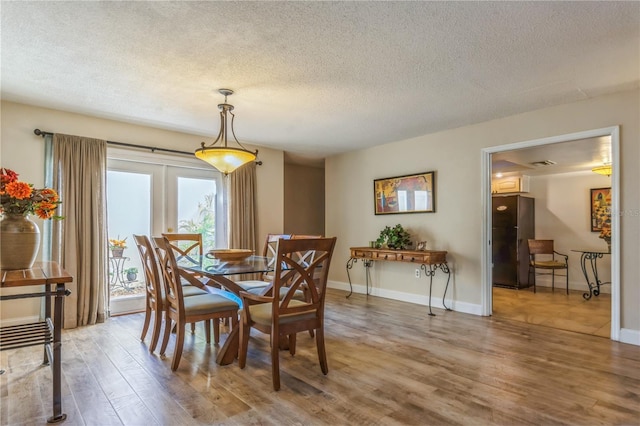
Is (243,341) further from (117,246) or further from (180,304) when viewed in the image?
(117,246)

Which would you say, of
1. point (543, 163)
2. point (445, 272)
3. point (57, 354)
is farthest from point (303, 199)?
point (57, 354)

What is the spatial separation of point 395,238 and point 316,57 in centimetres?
292

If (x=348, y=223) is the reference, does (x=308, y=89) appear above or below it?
above

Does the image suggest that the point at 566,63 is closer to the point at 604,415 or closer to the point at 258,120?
the point at 604,415

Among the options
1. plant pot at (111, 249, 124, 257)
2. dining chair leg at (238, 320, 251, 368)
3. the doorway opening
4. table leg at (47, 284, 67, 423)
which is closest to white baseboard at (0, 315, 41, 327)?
plant pot at (111, 249, 124, 257)

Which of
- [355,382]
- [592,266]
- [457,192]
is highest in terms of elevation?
[457,192]

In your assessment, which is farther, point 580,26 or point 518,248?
point 518,248

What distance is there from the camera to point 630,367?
2.63 m

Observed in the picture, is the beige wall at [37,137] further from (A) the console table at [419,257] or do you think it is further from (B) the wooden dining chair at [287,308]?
(A) the console table at [419,257]

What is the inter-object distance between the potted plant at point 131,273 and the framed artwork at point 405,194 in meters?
3.40

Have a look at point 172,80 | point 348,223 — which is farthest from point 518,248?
point 172,80

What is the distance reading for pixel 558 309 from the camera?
4586mm

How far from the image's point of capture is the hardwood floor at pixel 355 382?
1956mm

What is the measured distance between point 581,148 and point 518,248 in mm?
2221
